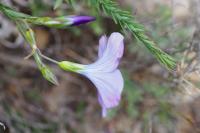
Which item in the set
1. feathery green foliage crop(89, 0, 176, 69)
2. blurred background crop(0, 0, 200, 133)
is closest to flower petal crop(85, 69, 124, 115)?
feathery green foliage crop(89, 0, 176, 69)

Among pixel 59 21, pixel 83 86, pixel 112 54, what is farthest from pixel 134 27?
pixel 83 86

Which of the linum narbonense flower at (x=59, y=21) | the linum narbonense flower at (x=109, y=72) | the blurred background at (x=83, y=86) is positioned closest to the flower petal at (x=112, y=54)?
the linum narbonense flower at (x=109, y=72)

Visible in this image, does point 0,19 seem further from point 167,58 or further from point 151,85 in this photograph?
point 167,58

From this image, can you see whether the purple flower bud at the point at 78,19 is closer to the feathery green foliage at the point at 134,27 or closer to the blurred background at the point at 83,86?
the feathery green foliage at the point at 134,27

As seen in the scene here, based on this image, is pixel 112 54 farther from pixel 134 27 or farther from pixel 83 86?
pixel 83 86

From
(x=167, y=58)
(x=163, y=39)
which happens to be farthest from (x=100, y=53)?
(x=163, y=39)

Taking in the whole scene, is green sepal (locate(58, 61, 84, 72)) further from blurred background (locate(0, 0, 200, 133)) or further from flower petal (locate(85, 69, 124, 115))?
blurred background (locate(0, 0, 200, 133))
